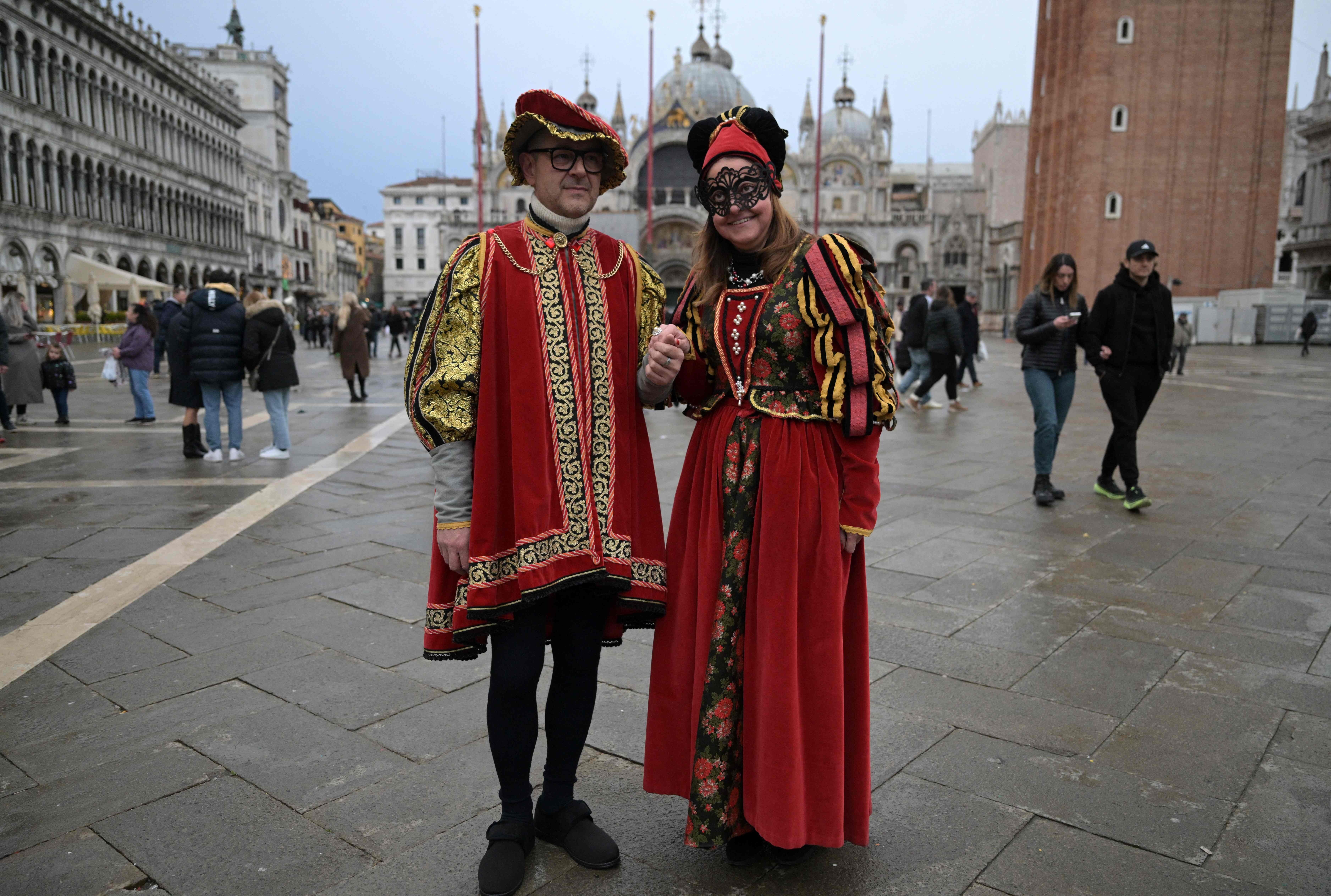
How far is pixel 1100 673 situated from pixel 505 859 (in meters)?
2.25

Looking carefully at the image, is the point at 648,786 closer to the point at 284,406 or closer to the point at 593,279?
the point at 593,279

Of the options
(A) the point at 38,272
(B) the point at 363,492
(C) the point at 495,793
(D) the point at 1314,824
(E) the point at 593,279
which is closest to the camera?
(E) the point at 593,279

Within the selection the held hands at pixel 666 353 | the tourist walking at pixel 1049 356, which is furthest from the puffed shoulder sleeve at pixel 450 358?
the tourist walking at pixel 1049 356

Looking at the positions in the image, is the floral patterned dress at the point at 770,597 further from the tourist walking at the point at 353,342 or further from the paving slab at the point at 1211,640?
the tourist walking at the point at 353,342

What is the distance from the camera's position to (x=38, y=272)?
101ft

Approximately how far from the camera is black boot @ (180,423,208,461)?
7996 mm

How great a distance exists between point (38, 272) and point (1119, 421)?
35427mm

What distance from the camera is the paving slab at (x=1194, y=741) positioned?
251 centimetres

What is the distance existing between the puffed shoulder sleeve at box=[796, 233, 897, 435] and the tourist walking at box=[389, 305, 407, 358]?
23.1 m

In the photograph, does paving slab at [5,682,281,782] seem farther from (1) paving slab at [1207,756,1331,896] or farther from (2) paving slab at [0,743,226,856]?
(1) paving slab at [1207,756,1331,896]

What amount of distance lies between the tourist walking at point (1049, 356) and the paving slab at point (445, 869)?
15.6 feet

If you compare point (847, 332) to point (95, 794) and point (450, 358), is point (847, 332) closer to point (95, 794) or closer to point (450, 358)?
point (450, 358)

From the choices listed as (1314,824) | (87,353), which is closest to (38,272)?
(87,353)

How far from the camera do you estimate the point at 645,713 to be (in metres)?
2.99
